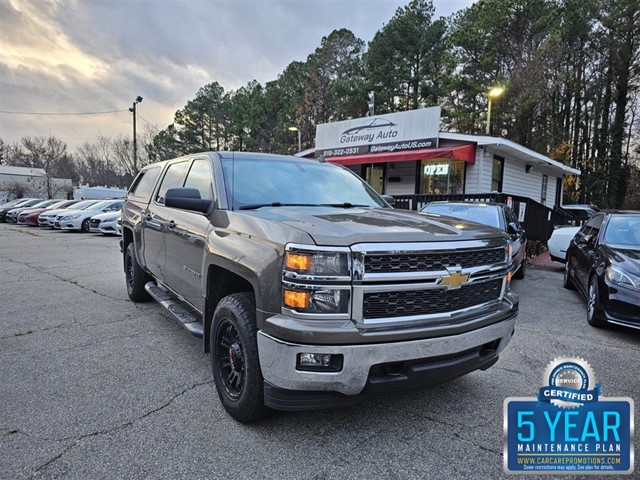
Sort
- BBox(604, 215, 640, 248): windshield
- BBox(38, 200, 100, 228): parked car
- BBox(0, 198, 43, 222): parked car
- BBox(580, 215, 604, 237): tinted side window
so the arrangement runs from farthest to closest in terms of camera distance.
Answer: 1. BBox(0, 198, 43, 222): parked car
2. BBox(38, 200, 100, 228): parked car
3. BBox(580, 215, 604, 237): tinted side window
4. BBox(604, 215, 640, 248): windshield

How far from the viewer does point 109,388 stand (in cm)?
313

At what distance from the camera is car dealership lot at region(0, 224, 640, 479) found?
225 cm

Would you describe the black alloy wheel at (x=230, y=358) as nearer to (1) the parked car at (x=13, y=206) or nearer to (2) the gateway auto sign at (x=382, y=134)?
(2) the gateway auto sign at (x=382, y=134)

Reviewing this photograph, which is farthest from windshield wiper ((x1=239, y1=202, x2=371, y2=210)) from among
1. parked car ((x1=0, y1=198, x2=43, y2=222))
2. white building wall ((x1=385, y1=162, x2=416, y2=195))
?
parked car ((x1=0, y1=198, x2=43, y2=222))

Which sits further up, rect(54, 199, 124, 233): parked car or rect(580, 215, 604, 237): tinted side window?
rect(580, 215, 604, 237): tinted side window

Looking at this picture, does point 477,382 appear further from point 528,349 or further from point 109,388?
point 109,388

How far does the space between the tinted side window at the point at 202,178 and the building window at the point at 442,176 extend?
1284 centimetres

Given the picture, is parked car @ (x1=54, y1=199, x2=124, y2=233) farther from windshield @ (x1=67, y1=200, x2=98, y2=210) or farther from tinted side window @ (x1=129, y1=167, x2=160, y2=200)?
tinted side window @ (x1=129, y1=167, x2=160, y2=200)

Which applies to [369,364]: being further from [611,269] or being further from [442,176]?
[442,176]

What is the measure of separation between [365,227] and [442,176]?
46.6ft

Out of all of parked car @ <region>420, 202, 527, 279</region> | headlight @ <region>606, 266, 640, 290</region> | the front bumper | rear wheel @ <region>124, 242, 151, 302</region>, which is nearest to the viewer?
the front bumper

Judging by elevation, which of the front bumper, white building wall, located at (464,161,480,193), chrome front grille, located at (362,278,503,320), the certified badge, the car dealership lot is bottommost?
the car dealership lot

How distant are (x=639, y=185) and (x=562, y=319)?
35.8 meters

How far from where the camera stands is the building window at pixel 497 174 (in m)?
15.2
